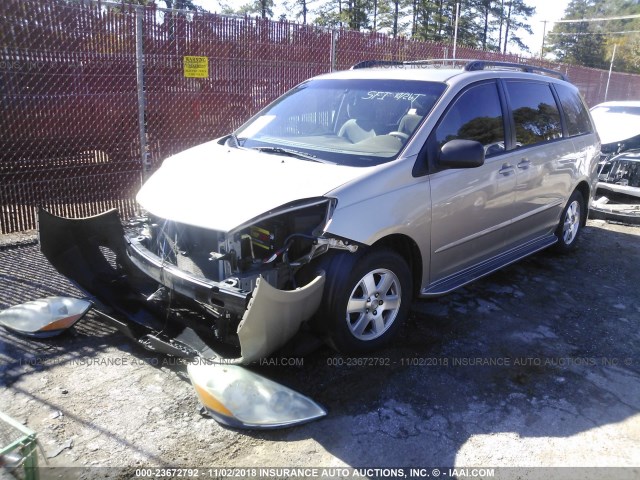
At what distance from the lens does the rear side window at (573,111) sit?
5730 mm

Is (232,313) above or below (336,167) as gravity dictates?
below

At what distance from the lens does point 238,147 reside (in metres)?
4.43

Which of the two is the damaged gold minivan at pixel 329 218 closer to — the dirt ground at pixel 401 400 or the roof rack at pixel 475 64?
the roof rack at pixel 475 64

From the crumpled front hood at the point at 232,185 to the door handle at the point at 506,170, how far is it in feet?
5.16

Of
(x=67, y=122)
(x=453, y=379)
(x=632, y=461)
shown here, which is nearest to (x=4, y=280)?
(x=67, y=122)

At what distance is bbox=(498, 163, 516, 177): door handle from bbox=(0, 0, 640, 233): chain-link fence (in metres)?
4.53

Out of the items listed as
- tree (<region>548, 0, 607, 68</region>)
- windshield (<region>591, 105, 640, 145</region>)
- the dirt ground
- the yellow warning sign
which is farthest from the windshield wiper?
tree (<region>548, 0, 607, 68</region>)

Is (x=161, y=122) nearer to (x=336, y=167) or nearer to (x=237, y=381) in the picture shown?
(x=336, y=167)

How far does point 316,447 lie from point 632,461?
169 centimetres

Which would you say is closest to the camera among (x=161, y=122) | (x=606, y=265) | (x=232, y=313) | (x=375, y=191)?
(x=232, y=313)

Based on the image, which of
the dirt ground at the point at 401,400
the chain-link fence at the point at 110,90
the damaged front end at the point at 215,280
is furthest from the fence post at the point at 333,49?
the damaged front end at the point at 215,280

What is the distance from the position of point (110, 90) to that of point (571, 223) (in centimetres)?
571

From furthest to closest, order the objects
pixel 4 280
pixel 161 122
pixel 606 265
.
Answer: pixel 161 122
pixel 606 265
pixel 4 280

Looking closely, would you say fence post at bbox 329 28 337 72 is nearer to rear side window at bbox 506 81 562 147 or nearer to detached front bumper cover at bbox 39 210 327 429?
rear side window at bbox 506 81 562 147
